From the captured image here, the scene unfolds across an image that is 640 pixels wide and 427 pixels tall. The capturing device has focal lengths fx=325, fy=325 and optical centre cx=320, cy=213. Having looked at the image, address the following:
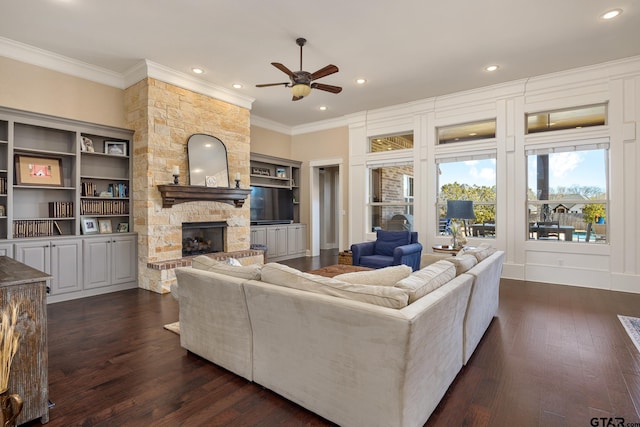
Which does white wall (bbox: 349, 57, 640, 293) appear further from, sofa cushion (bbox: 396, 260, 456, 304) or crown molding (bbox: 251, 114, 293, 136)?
sofa cushion (bbox: 396, 260, 456, 304)

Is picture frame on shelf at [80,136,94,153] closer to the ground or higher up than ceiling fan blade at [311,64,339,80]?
closer to the ground

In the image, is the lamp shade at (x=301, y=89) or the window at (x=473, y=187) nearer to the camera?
the lamp shade at (x=301, y=89)

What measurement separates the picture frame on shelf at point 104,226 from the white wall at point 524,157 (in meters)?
4.64

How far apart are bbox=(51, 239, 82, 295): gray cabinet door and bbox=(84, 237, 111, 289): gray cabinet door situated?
8 centimetres

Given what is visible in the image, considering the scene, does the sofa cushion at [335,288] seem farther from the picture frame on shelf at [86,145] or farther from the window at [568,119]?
the window at [568,119]

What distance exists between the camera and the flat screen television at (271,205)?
7074 mm

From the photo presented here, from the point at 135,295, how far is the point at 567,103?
6.95 metres

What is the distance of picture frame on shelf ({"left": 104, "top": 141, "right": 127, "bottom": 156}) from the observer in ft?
15.9

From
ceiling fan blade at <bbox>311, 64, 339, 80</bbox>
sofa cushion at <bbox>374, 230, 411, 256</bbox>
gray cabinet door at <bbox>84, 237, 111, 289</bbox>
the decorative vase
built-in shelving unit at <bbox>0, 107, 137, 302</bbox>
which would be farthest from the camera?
sofa cushion at <bbox>374, 230, 411, 256</bbox>

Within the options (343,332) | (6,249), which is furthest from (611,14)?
(6,249)

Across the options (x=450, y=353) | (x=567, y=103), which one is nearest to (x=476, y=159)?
(x=567, y=103)

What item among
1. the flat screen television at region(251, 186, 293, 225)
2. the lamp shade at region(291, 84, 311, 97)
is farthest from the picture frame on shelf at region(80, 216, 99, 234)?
the lamp shade at region(291, 84, 311, 97)

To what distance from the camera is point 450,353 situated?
206 centimetres

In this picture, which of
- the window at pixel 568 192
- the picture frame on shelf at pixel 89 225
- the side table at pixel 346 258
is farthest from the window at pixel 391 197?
the picture frame on shelf at pixel 89 225
